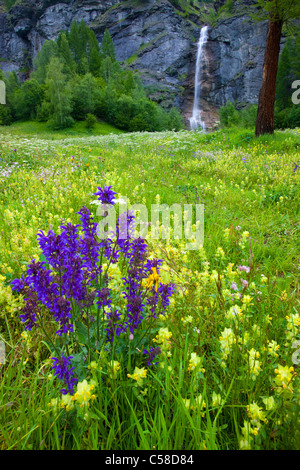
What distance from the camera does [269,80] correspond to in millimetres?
9180

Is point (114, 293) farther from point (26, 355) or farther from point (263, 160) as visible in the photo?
point (263, 160)

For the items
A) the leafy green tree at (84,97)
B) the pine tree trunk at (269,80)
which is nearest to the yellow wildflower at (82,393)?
the pine tree trunk at (269,80)

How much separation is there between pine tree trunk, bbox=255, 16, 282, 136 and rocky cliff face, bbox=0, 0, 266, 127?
70.2 m

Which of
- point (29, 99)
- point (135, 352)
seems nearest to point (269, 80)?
point (135, 352)

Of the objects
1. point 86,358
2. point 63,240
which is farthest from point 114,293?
point 63,240

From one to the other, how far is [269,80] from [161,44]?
336 ft

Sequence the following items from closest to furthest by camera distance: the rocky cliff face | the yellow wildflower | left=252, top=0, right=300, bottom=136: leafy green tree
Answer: the yellow wildflower < left=252, top=0, right=300, bottom=136: leafy green tree < the rocky cliff face

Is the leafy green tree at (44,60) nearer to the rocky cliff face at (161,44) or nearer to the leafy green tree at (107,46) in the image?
the leafy green tree at (107,46)

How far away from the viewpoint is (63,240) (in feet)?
4.06

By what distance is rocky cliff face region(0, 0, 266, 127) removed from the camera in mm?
78688

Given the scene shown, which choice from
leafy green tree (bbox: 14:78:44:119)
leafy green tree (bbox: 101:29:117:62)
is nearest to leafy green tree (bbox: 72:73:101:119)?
leafy green tree (bbox: 14:78:44:119)

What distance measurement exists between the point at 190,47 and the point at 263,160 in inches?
4111

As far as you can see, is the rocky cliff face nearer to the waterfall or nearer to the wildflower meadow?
the waterfall

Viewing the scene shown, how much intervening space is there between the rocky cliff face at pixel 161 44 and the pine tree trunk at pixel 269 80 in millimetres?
70214
